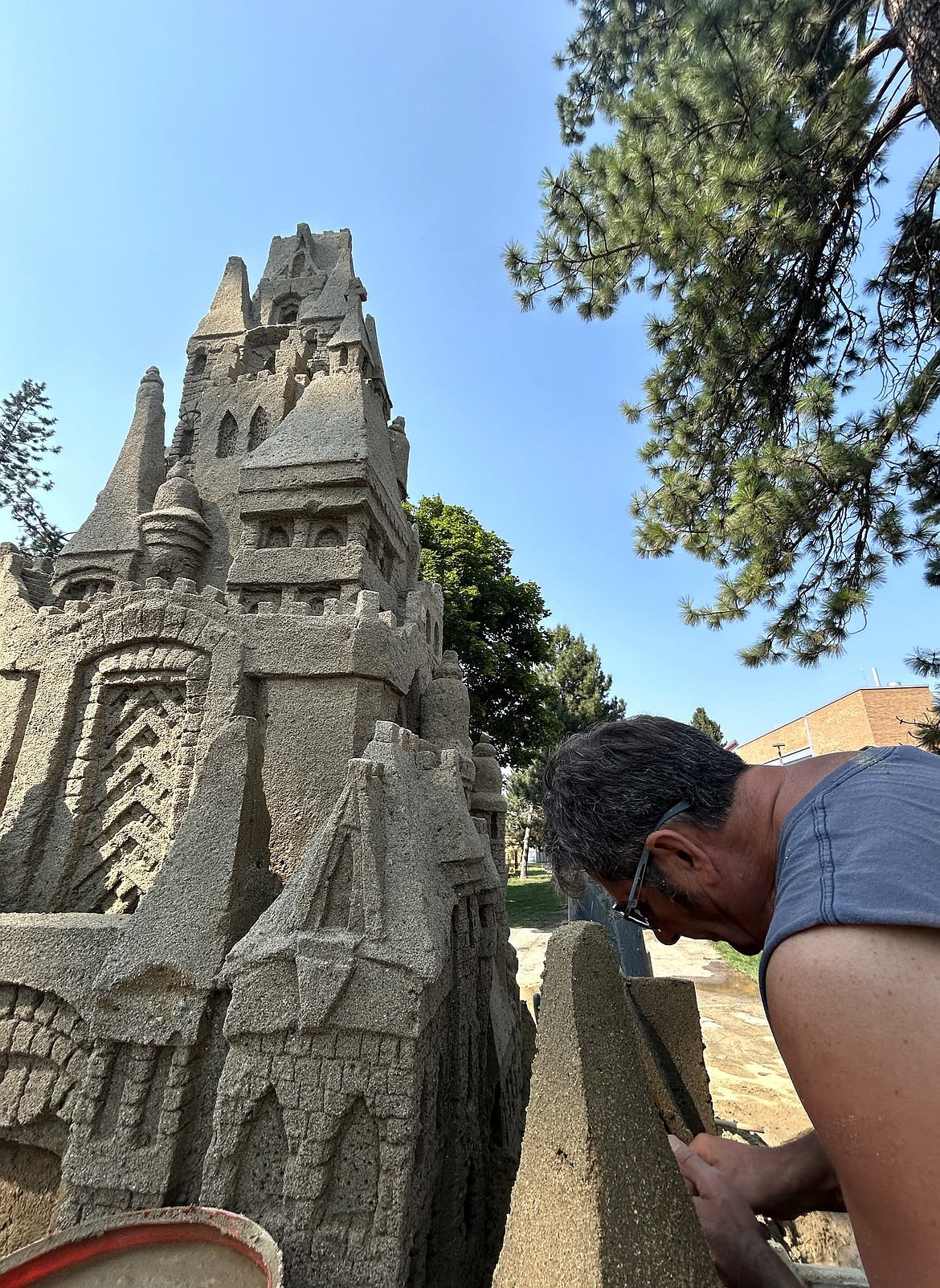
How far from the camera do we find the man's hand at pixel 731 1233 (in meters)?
1.40

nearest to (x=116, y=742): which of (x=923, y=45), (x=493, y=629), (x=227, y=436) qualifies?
(x=227, y=436)

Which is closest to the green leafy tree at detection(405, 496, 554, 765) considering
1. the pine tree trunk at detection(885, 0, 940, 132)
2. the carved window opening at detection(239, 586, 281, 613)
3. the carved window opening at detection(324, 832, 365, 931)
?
the carved window opening at detection(239, 586, 281, 613)

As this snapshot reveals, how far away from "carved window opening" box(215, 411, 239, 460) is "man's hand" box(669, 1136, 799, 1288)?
8287 mm

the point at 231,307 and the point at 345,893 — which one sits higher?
the point at 231,307

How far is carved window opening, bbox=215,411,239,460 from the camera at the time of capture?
8039 millimetres

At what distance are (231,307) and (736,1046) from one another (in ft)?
41.6

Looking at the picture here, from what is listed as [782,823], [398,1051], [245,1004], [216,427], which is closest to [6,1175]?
[245,1004]

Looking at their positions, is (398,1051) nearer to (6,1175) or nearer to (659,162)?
(6,1175)

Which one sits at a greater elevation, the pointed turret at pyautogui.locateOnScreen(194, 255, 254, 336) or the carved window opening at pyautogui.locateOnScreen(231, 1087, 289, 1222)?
the pointed turret at pyautogui.locateOnScreen(194, 255, 254, 336)

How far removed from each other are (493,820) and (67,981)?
3851 mm

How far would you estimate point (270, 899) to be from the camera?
3.42 m

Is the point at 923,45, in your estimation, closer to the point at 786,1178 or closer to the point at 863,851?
the point at 863,851

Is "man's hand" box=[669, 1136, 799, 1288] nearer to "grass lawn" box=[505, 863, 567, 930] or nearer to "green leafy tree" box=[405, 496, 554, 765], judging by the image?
"grass lawn" box=[505, 863, 567, 930]

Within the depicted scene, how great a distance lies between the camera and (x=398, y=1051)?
2471 mm
